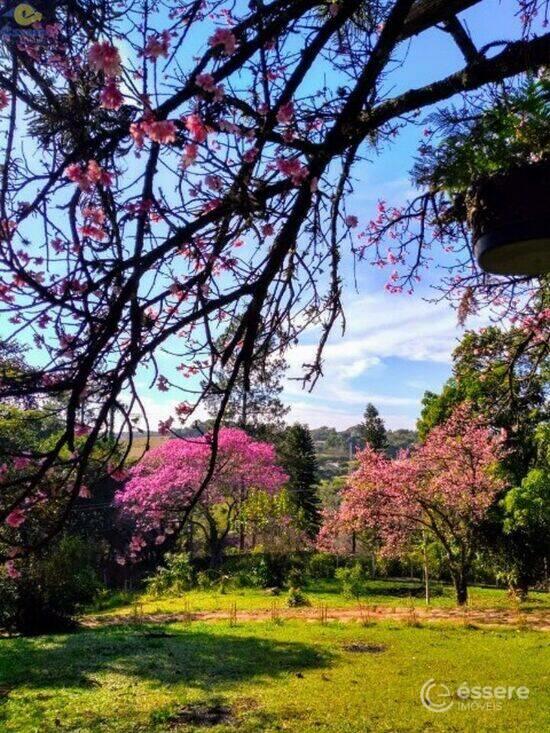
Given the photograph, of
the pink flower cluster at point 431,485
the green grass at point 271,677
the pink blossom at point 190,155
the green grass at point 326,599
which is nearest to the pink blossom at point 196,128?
the pink blossom at point 190,155

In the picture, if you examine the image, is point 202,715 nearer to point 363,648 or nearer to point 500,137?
point 363,648

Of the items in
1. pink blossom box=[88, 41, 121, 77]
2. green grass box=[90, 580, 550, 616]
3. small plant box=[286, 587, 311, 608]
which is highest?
pink blossom box=[88, 41, 121, 77]

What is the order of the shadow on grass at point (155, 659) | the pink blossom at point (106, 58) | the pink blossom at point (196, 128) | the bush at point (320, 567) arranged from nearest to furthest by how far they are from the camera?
the pink blossom at point (106, 58), the pink blossom at point (196, 128), the shadow on grass at point (155, 659), the bush at point (320, 567)

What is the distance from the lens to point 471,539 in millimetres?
14438

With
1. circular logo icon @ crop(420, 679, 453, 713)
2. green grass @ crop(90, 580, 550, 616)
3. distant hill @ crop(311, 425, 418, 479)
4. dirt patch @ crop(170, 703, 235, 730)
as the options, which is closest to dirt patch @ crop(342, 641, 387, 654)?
circular logo icon @ crop(420, 679, 453, 713)

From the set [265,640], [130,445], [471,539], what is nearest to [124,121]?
[130,445]

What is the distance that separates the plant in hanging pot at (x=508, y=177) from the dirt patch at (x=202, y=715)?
18.3 ft

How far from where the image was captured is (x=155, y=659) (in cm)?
893

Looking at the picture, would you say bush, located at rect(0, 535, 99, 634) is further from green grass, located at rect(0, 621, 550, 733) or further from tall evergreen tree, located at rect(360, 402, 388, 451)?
tall evergreen tree, located at rect(360, 402, 388, 451)

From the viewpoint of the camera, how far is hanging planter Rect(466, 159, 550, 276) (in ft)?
6.07

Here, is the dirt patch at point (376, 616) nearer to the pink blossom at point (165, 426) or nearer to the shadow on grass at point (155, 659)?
the shadow on grass at point (155, 659)

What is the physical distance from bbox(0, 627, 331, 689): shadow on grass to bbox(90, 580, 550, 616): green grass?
4374 millimetres

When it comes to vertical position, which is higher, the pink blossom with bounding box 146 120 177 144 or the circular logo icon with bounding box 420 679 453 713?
the pink blossom with bounding box 146 120 177 144

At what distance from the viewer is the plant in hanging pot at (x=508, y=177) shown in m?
1.87
